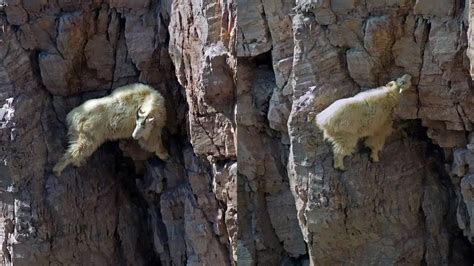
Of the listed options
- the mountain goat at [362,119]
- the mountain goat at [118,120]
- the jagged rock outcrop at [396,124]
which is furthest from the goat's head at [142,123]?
the mountain goat at [362,119]

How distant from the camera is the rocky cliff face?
491 centimetres

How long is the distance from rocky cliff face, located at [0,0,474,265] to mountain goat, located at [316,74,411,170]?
0.32 feet

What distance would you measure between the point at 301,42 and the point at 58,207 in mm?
2476

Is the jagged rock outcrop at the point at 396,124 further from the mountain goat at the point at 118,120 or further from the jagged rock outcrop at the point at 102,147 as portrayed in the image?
the mountain goat at the point at 118,120

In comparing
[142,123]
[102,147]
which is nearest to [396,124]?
[142,123]

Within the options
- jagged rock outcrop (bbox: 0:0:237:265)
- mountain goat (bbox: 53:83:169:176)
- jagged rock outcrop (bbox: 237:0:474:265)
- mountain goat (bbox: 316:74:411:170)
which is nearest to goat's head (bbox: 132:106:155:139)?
mountain goat (bbox: 53:83:169:176)

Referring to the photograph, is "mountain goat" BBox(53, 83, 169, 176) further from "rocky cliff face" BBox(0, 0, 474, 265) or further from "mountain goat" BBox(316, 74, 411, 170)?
"mountain goat" BBox(316, 74, 411, 170)

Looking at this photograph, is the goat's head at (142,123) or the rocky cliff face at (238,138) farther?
the goat's head at (142,123)

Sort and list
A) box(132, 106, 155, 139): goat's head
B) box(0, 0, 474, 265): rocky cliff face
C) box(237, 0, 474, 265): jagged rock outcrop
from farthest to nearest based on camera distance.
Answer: box(132, 106, 155, 139): goat's head
box(0, 0, 474, 265): rocky cliff face
box(237, 0, 474, 265): jagged rock outcrop

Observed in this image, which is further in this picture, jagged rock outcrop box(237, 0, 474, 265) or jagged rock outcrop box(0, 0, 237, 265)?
jagged rock outcrop box(0, 0, 237, 265)

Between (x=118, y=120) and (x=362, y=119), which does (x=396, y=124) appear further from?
(x=118, y=120)

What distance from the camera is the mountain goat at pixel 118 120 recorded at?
239 inches

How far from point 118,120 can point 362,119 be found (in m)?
1.99

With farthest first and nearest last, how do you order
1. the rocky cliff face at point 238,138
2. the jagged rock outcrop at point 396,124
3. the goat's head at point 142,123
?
the goat's head at point 142,123
the rocky cliff face at point 238,138
the jagged rock outcrop at point 396,124
